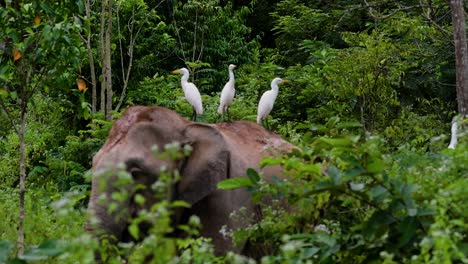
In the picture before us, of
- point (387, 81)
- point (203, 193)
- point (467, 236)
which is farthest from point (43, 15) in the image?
point (387, 81)

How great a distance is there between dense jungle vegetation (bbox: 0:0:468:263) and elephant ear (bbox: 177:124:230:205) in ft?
0.99

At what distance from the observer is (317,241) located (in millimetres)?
4754

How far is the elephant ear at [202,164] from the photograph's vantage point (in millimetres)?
6750

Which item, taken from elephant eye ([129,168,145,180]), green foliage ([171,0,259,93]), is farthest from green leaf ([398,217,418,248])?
green foliage ([171,0,259,93])

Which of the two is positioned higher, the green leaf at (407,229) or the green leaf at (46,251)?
the green leaf at (46,251)

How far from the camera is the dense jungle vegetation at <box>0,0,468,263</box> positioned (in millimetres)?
4508

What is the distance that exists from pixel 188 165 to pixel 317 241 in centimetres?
223

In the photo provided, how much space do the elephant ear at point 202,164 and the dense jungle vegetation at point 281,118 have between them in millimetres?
303

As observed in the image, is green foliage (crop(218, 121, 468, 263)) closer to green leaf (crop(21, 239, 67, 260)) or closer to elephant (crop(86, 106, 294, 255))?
green leaf (crop(21, 239, 67, 260))

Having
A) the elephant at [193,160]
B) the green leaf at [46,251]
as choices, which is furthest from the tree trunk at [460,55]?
the green leaf at [46,251]

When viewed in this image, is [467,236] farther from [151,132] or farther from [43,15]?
[43,15]

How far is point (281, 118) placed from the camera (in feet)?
49.1

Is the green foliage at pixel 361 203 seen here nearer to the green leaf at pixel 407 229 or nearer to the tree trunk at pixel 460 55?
the green leaf at pixel 407 229

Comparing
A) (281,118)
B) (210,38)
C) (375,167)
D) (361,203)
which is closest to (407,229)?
(375,167)
